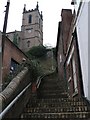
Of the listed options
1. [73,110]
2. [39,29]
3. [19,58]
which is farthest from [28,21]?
[73,110]

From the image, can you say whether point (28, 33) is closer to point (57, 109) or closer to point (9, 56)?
point (9, 56)

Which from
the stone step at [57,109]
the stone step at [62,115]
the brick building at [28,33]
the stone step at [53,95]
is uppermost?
the brick building at [28,33]

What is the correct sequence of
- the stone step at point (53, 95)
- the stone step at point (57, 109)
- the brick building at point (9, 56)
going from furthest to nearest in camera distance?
the brick building at point (9, 56) < the stone step at point (53, 95) < the stone step at point (57, 109)

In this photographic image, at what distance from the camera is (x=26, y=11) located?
6881 centimetres

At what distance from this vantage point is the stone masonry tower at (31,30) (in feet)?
189

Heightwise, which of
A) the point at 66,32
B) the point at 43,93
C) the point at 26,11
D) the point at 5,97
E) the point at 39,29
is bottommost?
the point at 43,93

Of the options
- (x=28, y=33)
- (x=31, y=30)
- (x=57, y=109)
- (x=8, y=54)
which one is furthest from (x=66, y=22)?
(x=31, y=30)

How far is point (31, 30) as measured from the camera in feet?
203

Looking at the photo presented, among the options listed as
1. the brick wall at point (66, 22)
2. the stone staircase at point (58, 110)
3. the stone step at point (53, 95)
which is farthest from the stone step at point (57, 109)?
the brick wall at point (66, 22)

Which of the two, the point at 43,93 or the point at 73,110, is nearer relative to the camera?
the point at 73,110

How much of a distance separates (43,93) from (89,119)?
4897 millimetres

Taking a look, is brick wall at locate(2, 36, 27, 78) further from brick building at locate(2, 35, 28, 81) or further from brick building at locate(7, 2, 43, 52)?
brick building at locate(7, 2, 43, 52)

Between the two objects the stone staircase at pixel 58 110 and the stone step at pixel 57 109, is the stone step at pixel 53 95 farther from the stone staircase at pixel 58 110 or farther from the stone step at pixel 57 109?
the stone step at pixel 57 109

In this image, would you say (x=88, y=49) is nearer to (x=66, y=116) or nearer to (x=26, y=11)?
(x=66, y=116)
